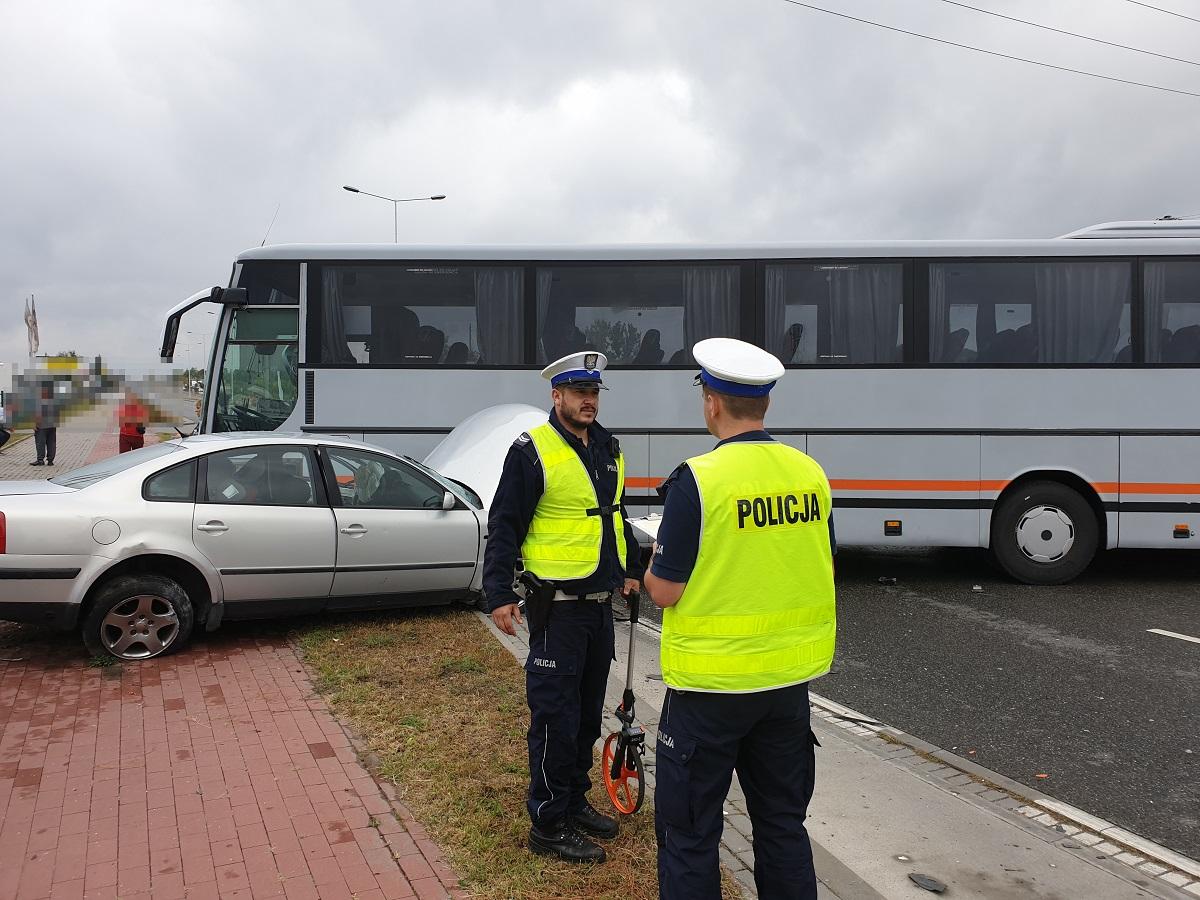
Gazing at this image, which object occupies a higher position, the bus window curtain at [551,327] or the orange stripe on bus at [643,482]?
the bus window curtain at [551,327]

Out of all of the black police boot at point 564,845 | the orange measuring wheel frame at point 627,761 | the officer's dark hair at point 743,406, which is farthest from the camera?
the orange measuring wheel frame at point 627,761

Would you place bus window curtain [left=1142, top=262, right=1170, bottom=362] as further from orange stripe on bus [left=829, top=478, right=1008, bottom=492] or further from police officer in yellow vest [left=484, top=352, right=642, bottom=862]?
police officer in yellow vest [left=484, top=352, right=642, bottom=862]


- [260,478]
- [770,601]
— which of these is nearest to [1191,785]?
[770,601]

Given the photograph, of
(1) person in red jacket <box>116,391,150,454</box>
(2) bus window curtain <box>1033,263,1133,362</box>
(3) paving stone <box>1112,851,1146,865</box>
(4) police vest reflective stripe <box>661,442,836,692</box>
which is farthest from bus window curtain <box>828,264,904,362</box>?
(1) person in red jacket <box>116,391,150,454</box>

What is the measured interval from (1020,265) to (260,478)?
7552 mm

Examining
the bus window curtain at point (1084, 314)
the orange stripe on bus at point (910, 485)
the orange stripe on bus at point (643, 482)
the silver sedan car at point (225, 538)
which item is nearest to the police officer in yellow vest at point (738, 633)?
the silver sedan car at point (225, 538)

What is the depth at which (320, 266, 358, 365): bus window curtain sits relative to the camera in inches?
359

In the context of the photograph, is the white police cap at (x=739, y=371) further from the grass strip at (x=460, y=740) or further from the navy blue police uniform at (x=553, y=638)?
the grass strip at (x=460, y=740)

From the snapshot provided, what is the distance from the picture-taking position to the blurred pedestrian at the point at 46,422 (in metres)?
12.8

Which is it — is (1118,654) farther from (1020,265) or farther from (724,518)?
(724,518)

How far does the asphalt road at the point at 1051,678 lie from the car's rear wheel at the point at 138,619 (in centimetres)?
422

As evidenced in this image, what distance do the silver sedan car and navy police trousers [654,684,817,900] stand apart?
13.6 ft

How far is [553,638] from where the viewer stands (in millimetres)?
3309

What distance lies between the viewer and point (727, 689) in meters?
2.48
